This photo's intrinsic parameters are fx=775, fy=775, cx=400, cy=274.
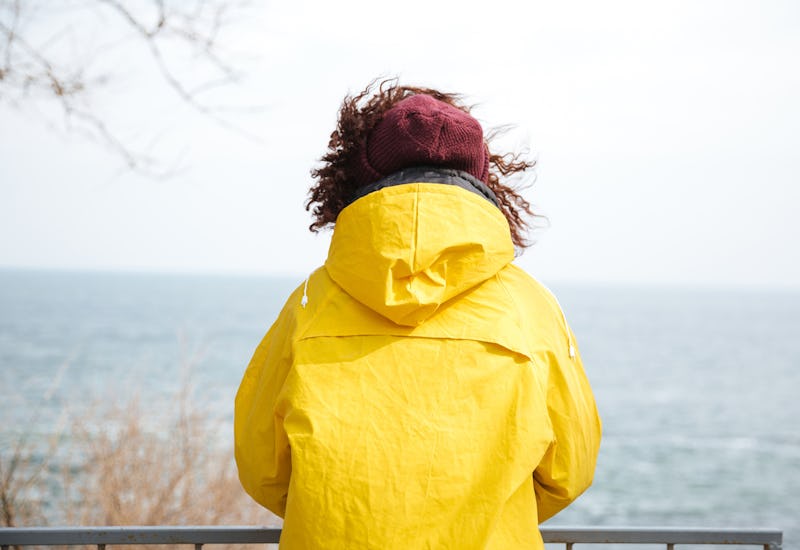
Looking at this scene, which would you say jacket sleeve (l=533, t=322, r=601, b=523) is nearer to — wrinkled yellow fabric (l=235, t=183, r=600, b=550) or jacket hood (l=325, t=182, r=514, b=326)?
wrinkled yellow fabric (l=235, t=183, r=600, b=550)

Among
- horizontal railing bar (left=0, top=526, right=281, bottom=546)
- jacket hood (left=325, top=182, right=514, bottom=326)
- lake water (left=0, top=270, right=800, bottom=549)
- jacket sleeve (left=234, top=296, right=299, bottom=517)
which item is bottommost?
lake water (left=0, top=270, right=800, bottom=549)

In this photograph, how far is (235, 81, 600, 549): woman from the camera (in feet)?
4.35

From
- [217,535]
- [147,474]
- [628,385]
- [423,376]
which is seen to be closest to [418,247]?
[423,376]

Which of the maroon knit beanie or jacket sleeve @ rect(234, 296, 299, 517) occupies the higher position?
the maroon knit beanie

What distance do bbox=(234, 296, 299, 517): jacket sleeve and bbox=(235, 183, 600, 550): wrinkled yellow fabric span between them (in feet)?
0.09

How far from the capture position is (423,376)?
137 cm

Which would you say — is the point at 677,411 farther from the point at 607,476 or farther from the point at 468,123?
the point at 468,123

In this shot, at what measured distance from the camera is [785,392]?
45.5 meters

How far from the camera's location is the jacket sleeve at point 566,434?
145cm

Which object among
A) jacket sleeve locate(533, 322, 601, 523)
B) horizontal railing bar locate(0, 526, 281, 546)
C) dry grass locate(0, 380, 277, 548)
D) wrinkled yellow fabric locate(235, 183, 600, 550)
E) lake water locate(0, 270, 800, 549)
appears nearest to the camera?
wrinkled yellow fabric locate(235, 183, 600, 550)

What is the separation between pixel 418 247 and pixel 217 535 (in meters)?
0.98

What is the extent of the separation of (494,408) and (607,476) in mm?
26399

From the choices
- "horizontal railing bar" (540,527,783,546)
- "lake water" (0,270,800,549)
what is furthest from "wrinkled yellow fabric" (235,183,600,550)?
"lake water" (0,270,800,549)

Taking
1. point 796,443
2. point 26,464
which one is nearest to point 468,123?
point 26,464
